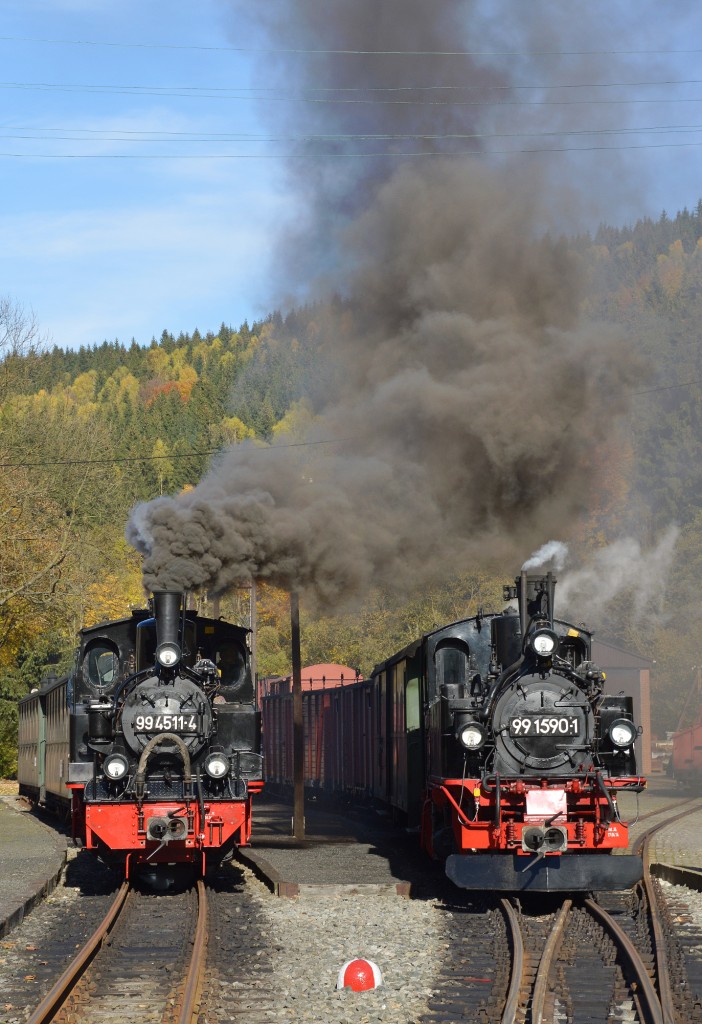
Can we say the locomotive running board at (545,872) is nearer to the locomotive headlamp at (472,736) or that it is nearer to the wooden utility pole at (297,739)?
the locomotive headlamp at (472,736)

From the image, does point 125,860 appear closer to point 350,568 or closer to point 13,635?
point 350,568

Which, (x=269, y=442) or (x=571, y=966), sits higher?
(x=269, y=442)

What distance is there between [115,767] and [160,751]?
1.52 ft

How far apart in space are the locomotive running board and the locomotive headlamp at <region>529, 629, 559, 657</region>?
5.80 ft

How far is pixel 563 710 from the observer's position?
432 inches

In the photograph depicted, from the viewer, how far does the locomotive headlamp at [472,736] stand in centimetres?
1075

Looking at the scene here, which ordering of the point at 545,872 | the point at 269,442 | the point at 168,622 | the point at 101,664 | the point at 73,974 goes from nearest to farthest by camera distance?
the point at 73,974 → the point at 545,872 → the point at 168,622 → the point at 101,664 → the point at 269,442

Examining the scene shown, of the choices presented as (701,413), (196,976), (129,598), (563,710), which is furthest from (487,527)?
(701,413)

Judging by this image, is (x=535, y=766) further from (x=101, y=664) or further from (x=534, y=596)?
(x=101, y=664)

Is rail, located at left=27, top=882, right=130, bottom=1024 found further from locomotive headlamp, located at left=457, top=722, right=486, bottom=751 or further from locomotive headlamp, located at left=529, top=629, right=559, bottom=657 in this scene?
locomotive headlamp, located at left=529, top=629, right=559, bottom=657

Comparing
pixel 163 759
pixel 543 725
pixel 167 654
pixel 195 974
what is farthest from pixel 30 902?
pixel 543 725

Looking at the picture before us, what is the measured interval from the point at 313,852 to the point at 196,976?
7755mm

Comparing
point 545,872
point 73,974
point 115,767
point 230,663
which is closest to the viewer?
point 73,974

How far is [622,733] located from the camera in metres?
11.0
